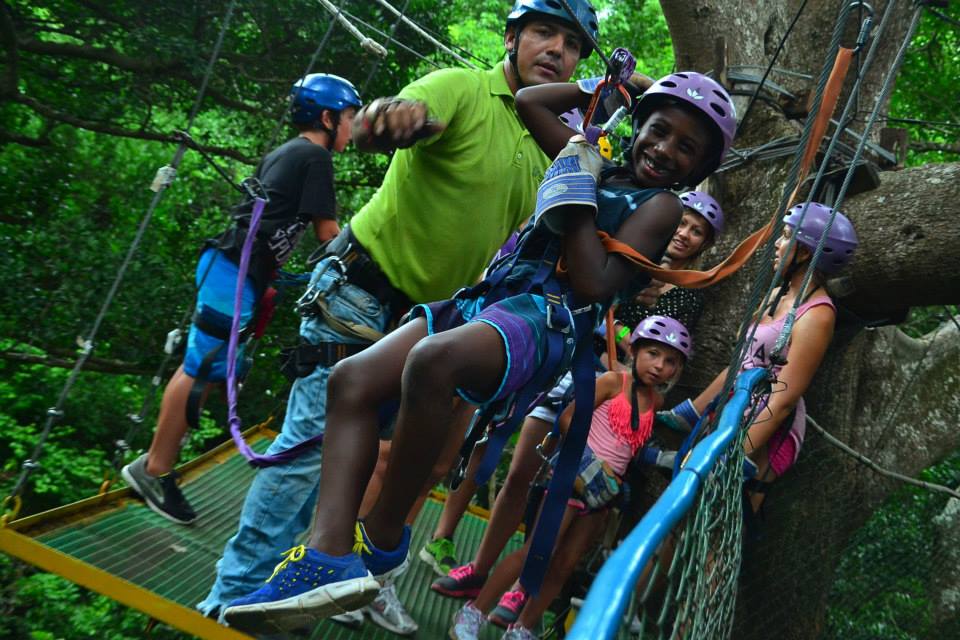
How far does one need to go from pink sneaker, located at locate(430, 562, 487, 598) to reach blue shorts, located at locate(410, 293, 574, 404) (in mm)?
1787

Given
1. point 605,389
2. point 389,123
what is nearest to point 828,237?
point 605,389

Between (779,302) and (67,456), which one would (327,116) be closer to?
(779,302)

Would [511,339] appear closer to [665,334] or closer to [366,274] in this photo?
[366,274]

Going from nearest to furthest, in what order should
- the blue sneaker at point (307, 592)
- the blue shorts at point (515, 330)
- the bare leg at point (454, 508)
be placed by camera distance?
the blue sneaker at point (307, 592) → the blue shorts at point (515, 330) → the bare leg at point (454, 508)

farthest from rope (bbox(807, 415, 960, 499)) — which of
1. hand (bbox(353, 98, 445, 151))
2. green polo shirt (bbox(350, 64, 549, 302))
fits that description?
hand (bbox(353, 98, 445, 151))

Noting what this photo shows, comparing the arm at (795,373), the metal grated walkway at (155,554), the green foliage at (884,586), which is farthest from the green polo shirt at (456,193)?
Result: the green foliage at (884,586)

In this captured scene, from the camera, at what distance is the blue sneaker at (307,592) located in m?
1.93

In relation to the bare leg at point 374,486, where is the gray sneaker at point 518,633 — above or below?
below

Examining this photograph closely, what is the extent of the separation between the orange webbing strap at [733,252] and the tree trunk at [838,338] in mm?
1774

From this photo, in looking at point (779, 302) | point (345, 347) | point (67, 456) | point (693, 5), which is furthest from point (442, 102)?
point (67, 456)

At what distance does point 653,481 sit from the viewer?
173 inches

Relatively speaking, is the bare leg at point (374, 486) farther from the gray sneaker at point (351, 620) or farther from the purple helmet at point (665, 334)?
the purple helmet at point (665, 334)

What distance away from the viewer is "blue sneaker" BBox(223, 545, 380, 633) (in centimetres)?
193

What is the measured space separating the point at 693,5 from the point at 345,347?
3.44 metres
